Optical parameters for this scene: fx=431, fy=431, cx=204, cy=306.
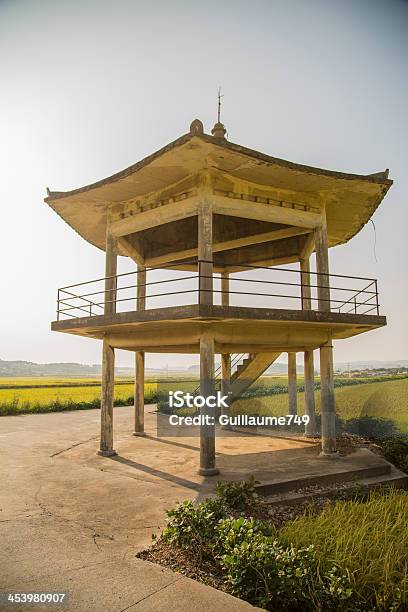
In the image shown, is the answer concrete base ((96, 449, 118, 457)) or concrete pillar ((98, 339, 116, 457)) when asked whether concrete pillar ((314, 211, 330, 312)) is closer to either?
concrete pillar ((98, 339, 116, 457))

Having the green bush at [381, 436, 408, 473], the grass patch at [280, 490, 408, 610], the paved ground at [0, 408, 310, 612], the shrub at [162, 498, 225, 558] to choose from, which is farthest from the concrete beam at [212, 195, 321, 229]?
the grass patch at [280, 490, 408, 610]

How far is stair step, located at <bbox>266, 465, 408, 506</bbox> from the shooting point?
8844mm

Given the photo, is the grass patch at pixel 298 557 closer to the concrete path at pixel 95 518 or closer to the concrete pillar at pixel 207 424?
the concrete path at pixel 95 518

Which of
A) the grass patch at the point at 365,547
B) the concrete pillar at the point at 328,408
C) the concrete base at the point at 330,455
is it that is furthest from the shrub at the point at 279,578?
the concrete pillar at the point at 328,408

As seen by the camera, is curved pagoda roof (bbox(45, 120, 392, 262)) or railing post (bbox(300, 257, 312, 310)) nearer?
curved pagoda roof (bbox(45, 120, 392, 262))

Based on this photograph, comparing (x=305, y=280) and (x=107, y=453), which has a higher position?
(x=305, y=280)

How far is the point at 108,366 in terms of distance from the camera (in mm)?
13438

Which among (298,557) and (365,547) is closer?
(298,557)

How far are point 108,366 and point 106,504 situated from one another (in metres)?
5.48

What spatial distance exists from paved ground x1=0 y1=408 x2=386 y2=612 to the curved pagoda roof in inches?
294

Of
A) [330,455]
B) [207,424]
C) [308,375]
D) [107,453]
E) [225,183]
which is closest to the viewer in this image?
[207,424]

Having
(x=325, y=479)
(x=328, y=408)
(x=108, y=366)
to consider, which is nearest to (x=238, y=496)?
(x=325, y=479)

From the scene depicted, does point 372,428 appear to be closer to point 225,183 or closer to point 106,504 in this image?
point 225,183

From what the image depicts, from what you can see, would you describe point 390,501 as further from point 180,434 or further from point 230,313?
point 180,434
